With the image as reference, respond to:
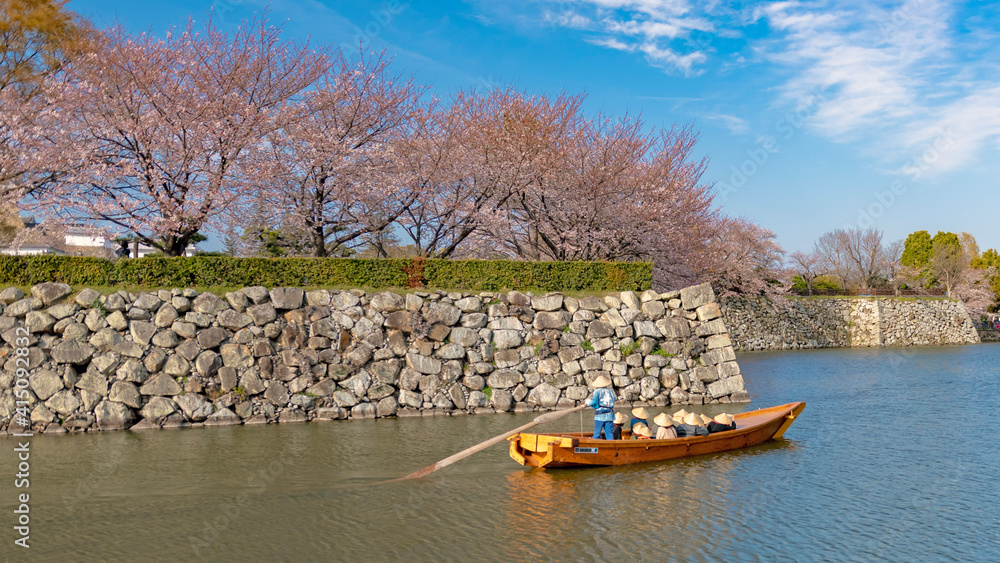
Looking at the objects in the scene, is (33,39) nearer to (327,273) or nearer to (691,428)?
(327,273)

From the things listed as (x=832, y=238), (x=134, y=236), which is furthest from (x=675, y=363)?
(x=832, y=238)

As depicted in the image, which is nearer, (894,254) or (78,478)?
(78,478)

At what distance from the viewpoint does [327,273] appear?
53.1ft

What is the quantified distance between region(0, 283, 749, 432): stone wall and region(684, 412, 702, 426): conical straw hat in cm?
473

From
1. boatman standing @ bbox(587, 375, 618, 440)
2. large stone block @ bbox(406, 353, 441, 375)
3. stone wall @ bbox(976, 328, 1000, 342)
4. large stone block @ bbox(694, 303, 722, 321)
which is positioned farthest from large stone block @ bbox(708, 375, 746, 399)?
stone wall @ bbox(976, 328, 1000, 342)

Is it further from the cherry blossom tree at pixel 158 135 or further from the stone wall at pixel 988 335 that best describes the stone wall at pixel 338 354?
the stone wall at pixel 988 335

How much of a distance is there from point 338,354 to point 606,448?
7.38 metres

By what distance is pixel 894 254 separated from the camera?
59469 millimetres

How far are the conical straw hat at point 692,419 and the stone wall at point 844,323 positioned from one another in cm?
2626

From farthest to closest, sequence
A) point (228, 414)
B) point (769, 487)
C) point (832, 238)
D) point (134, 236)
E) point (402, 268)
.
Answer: point (832, 238)
point (134, 236)
point (402, 268)
point (228, 414)
point (769, 487)

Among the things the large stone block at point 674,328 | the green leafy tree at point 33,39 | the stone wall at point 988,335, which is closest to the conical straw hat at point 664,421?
the large stone block at point 674,328

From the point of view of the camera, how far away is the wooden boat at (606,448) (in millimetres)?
10414

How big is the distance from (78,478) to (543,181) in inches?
647

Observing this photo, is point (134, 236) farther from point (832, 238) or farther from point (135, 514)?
point (832, 238)
